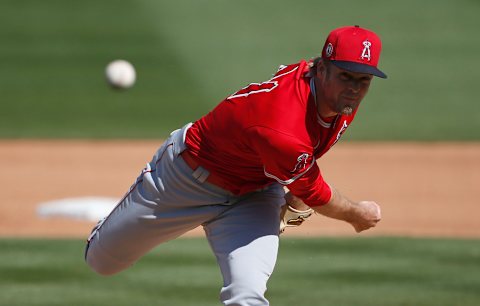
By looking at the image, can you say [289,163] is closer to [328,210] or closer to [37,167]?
[328,210]

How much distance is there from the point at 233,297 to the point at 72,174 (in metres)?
8.25

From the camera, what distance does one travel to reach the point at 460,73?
19.3 m

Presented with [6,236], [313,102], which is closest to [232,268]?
[313,102]

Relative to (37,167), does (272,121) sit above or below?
above

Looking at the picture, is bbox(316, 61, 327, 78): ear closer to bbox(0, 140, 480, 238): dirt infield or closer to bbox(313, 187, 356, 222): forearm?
bbox(313, 187, 356, 222): forearm

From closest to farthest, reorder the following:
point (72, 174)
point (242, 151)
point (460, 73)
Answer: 1. point (242, 151)
2. point (72, 174)
3. point (460, 73)

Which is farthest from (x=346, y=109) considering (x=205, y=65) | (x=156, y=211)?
(x=205, y=65)

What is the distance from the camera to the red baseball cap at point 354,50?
521 centimetres

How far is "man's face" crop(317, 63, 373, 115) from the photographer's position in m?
5.28

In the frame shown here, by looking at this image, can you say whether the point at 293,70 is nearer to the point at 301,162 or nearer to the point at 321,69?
the point at 321,69

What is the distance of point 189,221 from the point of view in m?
6.17

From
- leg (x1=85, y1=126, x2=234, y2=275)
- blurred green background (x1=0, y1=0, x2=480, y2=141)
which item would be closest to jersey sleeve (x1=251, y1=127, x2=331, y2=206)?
leg (x1=85, y1=126, x2=234, y2=275)

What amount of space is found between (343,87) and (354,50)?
0.23m

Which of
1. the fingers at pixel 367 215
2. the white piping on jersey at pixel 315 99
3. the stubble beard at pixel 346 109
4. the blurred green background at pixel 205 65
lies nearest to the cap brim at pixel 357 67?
the stubble beard at pixel 346 109
